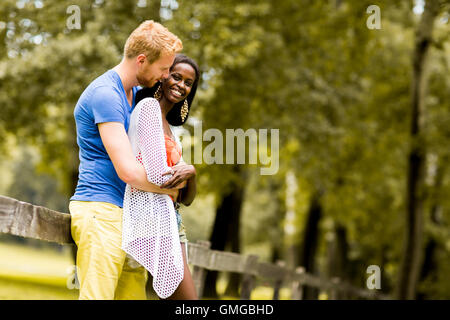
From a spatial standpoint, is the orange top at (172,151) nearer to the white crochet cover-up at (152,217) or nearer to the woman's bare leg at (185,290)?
the white crochet cover-up at (152,217)

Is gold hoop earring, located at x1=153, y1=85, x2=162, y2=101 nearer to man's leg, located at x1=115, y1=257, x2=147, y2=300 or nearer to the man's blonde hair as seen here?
the man's blonde hair

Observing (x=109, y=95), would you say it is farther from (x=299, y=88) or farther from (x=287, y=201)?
(x=287, y=201)

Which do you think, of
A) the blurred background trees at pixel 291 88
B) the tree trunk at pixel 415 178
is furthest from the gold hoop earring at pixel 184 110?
the tree trunk at pixel 415 178

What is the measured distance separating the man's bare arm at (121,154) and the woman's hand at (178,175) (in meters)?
0.12

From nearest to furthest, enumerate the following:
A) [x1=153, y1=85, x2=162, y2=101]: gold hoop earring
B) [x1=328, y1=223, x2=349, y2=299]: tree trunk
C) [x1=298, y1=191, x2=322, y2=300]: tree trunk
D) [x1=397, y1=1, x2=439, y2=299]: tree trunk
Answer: [x1=153, y1=85, x2=162, y2=101]: gold hoop earring
[x1=397, y1=1, x2=439, y2=299]: tree trunk
[x1=298, y1=191, x2=322, y2=300]: tree trunk
[x1=328, y1=223, x2=349, y2=299]: tree trunk

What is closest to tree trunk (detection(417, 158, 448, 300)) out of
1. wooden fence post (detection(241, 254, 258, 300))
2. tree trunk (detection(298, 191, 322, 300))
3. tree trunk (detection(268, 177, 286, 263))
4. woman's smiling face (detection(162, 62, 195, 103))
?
tree trunk (detection(298, 191, 322, 300))

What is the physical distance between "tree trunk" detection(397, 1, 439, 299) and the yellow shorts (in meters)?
13.7

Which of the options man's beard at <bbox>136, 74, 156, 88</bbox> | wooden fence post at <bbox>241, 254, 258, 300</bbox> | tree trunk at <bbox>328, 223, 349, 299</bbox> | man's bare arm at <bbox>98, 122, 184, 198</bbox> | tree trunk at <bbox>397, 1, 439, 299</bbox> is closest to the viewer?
man's bare arm at <bbox>98, 122, 184, 198</bbox>

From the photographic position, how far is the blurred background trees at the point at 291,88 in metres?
13.0

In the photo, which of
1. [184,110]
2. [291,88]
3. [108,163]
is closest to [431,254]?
[291,88]

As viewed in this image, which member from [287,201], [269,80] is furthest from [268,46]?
[287,201]

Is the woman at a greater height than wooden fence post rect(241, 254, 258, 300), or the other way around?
the woman

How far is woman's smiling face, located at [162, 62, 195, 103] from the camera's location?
13.4ft

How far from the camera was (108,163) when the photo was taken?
3.58 m
